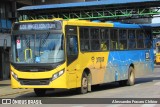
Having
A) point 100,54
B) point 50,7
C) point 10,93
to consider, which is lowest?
point 10,93

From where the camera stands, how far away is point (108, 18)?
41688mm

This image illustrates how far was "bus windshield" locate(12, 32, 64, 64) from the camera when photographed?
18.4m

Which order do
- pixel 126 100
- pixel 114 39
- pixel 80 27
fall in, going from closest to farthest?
1. pixel 126 100
2. pixel 80 27
3. pixel 114 39

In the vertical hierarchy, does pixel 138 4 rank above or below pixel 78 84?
above

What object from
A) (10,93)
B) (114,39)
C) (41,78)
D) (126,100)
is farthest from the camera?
(114,39)

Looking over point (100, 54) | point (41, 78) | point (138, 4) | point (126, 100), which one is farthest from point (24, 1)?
point (126, 100)

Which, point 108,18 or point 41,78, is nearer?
point 41,78

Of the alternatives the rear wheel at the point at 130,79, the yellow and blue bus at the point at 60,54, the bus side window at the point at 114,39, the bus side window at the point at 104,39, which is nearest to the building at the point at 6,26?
the rear wheel at the point at 130,79

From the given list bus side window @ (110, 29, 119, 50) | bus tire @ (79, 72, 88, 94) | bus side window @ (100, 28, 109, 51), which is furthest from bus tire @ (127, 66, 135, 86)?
bus tire @ (79, 72, 88, 94)

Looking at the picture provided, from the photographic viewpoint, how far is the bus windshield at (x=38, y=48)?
18422 millimetres

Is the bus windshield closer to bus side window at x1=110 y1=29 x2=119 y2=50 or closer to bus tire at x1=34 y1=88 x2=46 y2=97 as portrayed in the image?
bus tire at x1=34 y1=88 x2=46 y2=97

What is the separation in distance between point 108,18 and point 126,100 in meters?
A: 25.9

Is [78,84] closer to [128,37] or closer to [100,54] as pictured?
[100,54]

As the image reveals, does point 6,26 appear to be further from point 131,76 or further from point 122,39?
point 122,39
